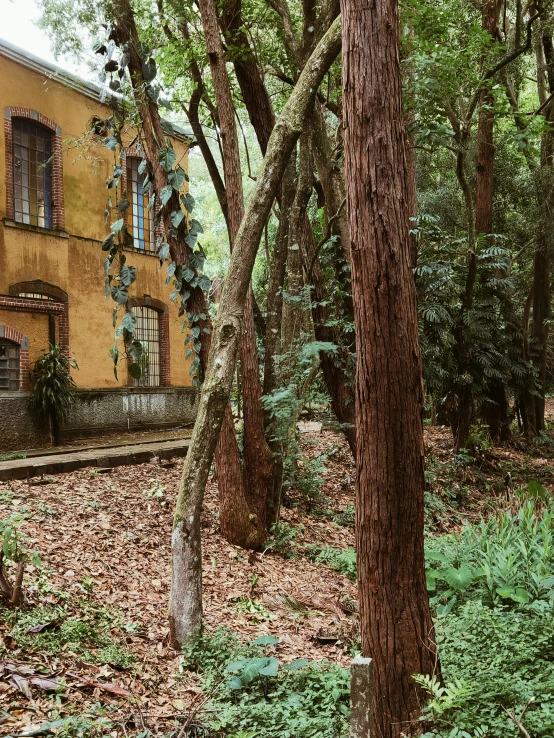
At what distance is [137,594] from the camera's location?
5.45 m

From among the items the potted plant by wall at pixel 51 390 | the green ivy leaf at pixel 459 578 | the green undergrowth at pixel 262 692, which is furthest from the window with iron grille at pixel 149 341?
the green undergrowth at pixel 262 692

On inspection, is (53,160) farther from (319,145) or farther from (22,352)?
(319,145)

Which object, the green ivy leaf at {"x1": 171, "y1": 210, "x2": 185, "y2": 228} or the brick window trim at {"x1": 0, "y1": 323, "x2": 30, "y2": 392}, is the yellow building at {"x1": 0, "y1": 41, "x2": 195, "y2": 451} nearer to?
the brick window trim at {"x1": 0, "y1": 323, "x2": 30, "y2": 392}

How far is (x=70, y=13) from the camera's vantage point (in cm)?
885

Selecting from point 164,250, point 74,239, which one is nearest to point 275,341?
point 164,250

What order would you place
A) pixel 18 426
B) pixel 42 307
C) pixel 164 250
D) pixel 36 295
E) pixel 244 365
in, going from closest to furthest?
pixel 164 250 → pixel 244 365 → pixel 18 426 → pixel 42 307 → pixel 36 295

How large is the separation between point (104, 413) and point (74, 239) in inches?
175

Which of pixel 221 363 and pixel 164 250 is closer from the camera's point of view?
pixel 221 363

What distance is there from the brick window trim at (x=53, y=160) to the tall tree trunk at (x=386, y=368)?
12913mm

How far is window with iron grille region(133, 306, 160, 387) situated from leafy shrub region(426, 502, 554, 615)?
12738 millimetres

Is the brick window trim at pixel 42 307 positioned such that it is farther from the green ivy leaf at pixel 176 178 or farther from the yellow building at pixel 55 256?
the green ivy leaf at pixel 176 178

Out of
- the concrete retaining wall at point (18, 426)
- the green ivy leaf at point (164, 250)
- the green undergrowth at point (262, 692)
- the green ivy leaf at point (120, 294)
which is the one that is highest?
the green ivy leaf at point (164, 250)

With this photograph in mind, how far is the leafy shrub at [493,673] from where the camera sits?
10.2ft

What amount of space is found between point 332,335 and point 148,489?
3.74 m
